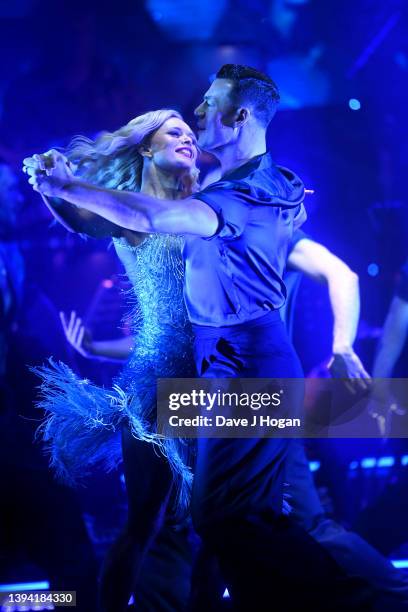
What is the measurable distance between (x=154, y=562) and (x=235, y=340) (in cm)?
73

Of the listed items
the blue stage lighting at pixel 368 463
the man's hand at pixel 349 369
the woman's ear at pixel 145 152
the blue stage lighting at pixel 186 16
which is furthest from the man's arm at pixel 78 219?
the blue stage lighting at pixel 368 463

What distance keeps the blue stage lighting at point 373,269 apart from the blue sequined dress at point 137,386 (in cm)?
61

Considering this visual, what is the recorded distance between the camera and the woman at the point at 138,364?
189 centimetres

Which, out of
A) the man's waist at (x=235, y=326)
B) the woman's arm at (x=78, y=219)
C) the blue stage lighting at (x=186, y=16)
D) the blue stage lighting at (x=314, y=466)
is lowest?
the blue stage lighting at (x=314, y=466)

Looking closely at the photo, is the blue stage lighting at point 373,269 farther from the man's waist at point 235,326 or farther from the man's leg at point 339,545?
the man's leg at point 339,545


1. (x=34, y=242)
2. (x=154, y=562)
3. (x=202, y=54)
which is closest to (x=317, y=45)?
(x=202, y=54)

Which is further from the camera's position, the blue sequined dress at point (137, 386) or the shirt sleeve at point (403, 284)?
the shirt sleeve at point (403, 284)

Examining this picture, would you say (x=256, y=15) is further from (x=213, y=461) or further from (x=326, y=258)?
(x=213, y=461)

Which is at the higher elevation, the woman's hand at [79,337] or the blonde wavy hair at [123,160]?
the blonde wavy hair at [123,160]

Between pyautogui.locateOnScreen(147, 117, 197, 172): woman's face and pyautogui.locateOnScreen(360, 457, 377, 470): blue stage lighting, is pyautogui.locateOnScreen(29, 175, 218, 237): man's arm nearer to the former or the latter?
pyautogui.locateOnScreen(147, 117, 197, 172): woman's face

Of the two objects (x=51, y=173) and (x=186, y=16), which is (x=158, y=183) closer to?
(x=51, y=173)

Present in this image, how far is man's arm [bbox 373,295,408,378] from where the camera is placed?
2.03 meters

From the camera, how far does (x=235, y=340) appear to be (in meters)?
1.84

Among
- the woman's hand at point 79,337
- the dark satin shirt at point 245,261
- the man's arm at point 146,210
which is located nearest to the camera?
the man's arm at point 146,210
